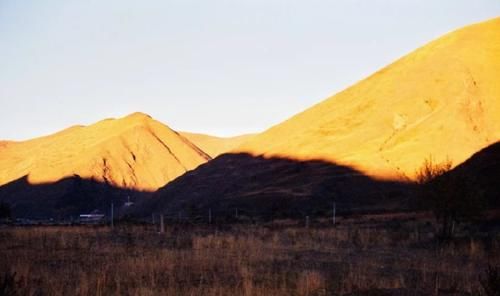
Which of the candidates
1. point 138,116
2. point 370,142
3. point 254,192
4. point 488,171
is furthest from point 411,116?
point 138,116

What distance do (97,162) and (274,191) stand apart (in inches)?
2287

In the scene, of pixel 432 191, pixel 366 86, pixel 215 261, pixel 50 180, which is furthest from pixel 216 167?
pixel 215 261

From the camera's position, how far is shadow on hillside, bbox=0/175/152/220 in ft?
338

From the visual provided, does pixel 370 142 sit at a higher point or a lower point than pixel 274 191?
higher

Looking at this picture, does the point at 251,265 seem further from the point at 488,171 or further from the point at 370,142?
the point at 370,142

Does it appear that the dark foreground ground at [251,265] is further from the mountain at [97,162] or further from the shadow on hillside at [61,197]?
the mountain at [97,162]

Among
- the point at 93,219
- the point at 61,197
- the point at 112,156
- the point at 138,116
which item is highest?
the point at 138,116

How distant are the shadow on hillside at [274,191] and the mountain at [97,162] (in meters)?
24.6

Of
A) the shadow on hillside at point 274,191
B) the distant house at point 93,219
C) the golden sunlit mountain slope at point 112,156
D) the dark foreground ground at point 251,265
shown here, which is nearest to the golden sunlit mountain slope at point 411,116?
the shadow on hillside at point 274,191

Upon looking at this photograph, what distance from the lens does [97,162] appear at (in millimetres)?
121938

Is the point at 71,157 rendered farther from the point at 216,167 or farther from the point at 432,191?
the point at 432,191

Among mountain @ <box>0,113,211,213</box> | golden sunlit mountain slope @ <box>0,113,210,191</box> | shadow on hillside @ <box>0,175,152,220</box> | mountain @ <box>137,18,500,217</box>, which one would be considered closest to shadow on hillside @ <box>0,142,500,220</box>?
shadow on hillside @ <box>0,175,152,220</box>

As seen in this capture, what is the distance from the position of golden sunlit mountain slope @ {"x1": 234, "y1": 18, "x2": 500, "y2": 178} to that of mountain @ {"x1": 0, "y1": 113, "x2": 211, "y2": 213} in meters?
32.2

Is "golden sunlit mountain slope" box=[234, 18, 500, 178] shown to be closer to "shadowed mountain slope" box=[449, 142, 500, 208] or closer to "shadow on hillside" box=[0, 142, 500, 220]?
"shadow on hillside" box=[0, 142, 500, 220]
